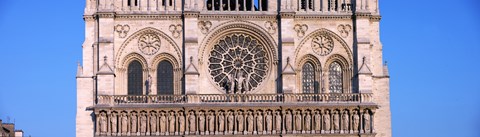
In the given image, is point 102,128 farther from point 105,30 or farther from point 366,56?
point 366,56

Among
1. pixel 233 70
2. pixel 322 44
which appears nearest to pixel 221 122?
pixel 233 70

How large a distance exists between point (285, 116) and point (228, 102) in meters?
3.12

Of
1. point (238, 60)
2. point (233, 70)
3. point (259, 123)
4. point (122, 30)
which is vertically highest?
point (122, 30)

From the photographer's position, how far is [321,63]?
58500 millimetres

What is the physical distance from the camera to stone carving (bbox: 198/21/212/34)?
58.1 metres

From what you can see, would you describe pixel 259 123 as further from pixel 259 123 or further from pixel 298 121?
pixel 298 121

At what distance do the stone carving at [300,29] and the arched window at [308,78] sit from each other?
67.1 inches

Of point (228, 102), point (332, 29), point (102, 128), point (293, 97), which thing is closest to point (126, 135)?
point (102, 128)

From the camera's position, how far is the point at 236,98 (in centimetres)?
5672

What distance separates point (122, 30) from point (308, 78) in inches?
415

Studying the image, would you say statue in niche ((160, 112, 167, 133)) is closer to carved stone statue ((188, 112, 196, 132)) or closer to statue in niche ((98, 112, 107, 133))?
carved stone statue ((188, 112, 196, 132))

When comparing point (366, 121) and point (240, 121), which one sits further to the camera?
point (366, 121)

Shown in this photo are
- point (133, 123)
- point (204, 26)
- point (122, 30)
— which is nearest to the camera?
point (133, 123)

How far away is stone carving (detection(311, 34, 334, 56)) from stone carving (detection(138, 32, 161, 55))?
8571 mm
